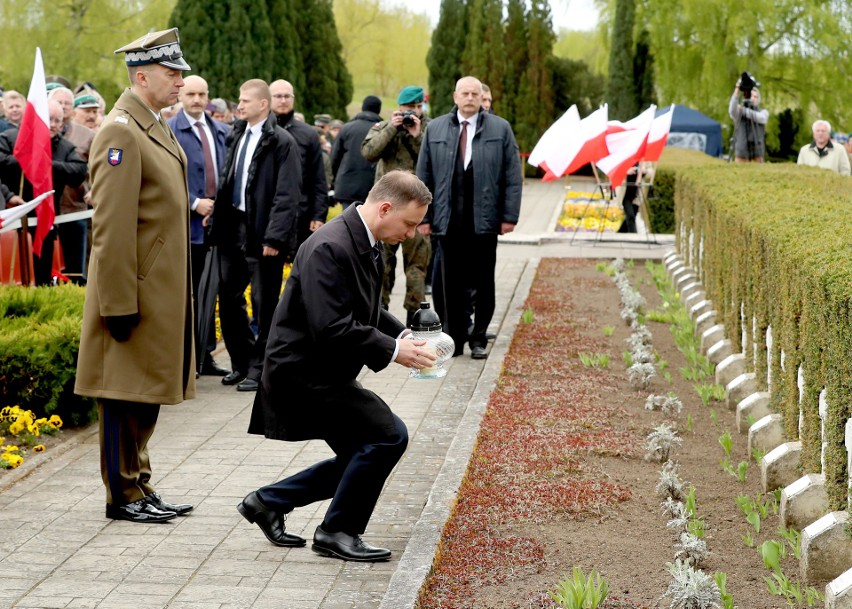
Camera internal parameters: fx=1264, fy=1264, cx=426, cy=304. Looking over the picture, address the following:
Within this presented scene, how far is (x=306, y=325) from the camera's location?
528 centimetres

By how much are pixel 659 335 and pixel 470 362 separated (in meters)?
2.38

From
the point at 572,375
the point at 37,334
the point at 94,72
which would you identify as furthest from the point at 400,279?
the point at 94,72

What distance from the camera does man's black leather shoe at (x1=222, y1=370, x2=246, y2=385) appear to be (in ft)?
30.4

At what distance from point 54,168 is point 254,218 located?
2100 mm

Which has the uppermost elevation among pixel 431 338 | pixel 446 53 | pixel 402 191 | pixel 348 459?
pixel 446 53

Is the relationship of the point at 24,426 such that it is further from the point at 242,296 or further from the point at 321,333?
the point at 321,333

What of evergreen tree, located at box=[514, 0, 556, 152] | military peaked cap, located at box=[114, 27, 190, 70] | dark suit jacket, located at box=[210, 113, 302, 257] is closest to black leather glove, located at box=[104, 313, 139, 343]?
military peaked cap, located at box=[114, 27, 190, 70]

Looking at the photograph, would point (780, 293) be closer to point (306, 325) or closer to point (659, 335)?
point (306, 325)

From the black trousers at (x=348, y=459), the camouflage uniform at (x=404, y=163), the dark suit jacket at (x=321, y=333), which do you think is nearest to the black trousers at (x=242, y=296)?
the camouflage uniform at (x=404, y=163)

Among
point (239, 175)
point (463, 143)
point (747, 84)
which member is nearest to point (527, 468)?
point (239, 175)

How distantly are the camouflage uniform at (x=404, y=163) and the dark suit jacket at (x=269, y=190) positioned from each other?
197 cm

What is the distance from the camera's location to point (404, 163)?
36.4 feet

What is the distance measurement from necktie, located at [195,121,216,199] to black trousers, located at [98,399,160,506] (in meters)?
3.46

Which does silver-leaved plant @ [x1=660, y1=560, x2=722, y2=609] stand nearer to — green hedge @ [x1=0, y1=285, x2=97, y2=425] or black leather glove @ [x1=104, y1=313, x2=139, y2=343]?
black leather glove @ [x1=104, y1=313, x2=139, y2=343]
